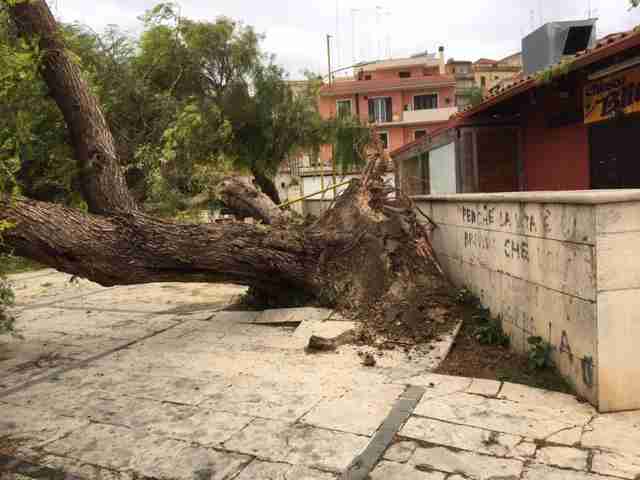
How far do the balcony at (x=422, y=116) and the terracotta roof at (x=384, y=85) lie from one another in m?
2.09

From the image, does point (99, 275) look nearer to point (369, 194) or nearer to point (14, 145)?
point (14, 145)

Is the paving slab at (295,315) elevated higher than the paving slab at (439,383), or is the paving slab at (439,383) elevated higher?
the paving slab at (295,315)

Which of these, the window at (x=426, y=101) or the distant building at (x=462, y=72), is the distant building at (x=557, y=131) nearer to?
the window at (x=426, y=101)

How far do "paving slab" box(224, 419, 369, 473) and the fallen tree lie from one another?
229 centimetres

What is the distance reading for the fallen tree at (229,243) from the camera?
5.85 metres

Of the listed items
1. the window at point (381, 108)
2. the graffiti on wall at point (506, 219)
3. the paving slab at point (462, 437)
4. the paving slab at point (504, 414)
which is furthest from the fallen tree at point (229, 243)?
the window at point (381, 108)

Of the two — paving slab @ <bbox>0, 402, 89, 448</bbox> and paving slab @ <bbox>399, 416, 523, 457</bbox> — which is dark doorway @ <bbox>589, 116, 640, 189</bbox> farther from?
paving slab @ <bbox>0, 402, 89, 448</bbox>

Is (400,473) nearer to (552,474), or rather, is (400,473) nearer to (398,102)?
(552,474)

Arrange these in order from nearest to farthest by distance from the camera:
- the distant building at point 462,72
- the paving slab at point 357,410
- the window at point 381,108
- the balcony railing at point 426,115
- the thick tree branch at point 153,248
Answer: the paving slab at point 357,410, the thick tree branch at point 153,248, the balcony railing at point 426,115, the window at point 381,108, the distant building at point 462,72

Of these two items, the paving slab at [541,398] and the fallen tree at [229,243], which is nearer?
the paving slab at [541,398]

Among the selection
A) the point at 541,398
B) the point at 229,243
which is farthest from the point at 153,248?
the point at 541,398

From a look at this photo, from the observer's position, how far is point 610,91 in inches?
297

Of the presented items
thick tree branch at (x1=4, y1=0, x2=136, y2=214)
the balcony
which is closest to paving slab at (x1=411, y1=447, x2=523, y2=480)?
thick tree branch at (x1=4, y1=0, x2=136, y2=214)

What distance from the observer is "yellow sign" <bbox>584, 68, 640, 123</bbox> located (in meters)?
7.13
